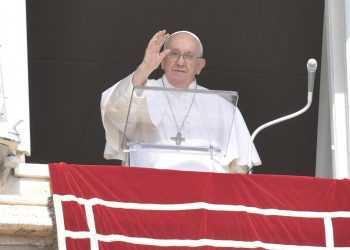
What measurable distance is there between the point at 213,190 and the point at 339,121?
117 centimetres

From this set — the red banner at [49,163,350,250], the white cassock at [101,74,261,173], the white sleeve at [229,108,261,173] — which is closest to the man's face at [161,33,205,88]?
the white sleeve at [229,108,261,173]

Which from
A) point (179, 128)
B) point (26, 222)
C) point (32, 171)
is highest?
point (179, 128)

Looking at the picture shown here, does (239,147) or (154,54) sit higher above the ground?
(154,54)

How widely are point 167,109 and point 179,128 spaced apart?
0.09 metres

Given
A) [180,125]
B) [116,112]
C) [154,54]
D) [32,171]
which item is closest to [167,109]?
[180,125]

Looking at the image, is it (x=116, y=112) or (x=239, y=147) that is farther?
(x=239, y=147)

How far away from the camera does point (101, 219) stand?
6.15m

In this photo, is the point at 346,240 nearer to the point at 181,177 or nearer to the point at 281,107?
the point at 181,177

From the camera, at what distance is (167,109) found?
255 inches

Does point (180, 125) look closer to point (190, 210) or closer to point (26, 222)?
point (190, 210)

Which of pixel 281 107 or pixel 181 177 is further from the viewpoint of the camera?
pixel 281 107

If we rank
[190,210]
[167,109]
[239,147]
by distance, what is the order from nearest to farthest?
1. [190,210]
2. [167,109]
3. [239,147]

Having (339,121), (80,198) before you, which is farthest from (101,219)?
(339,121)

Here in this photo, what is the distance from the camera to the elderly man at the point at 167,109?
21.3 ft
